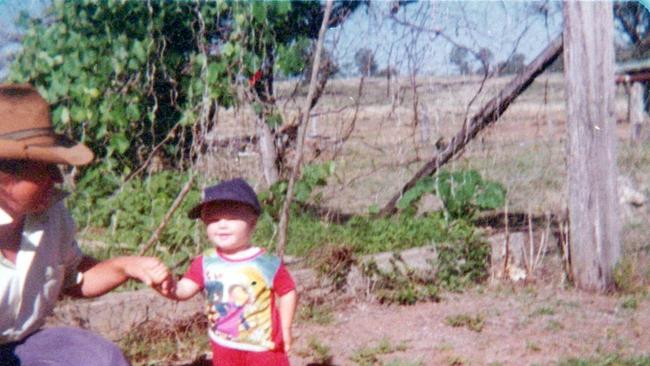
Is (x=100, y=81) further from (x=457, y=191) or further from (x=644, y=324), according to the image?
(x=644, y=324)

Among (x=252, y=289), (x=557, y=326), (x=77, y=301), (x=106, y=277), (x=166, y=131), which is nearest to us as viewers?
(x=106, y=277)

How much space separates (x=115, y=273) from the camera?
3.12 meters

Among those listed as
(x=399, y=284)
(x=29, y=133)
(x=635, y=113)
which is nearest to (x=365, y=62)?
(x=399, y=284)

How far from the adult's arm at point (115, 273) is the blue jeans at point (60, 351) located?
21 cm

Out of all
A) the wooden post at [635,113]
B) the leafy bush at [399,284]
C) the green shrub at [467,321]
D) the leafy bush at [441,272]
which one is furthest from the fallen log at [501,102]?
the wooden post at [635,113]

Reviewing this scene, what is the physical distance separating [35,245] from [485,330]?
290cm

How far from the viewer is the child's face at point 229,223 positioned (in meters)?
3.44

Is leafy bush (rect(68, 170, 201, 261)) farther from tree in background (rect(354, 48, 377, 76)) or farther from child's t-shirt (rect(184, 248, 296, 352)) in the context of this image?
child's t-shirt (rect(184, 248, 296, 352))

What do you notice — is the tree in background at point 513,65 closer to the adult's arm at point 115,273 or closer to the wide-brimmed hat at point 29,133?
the adult's arm at point 115,273

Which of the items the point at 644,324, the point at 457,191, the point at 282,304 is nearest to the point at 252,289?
the point at 282,304

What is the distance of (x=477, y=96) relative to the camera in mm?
5988

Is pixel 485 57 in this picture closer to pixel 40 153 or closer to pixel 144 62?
pixel 144 62

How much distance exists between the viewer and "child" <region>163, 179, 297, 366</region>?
344 centimetres

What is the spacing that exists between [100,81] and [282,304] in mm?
2846
